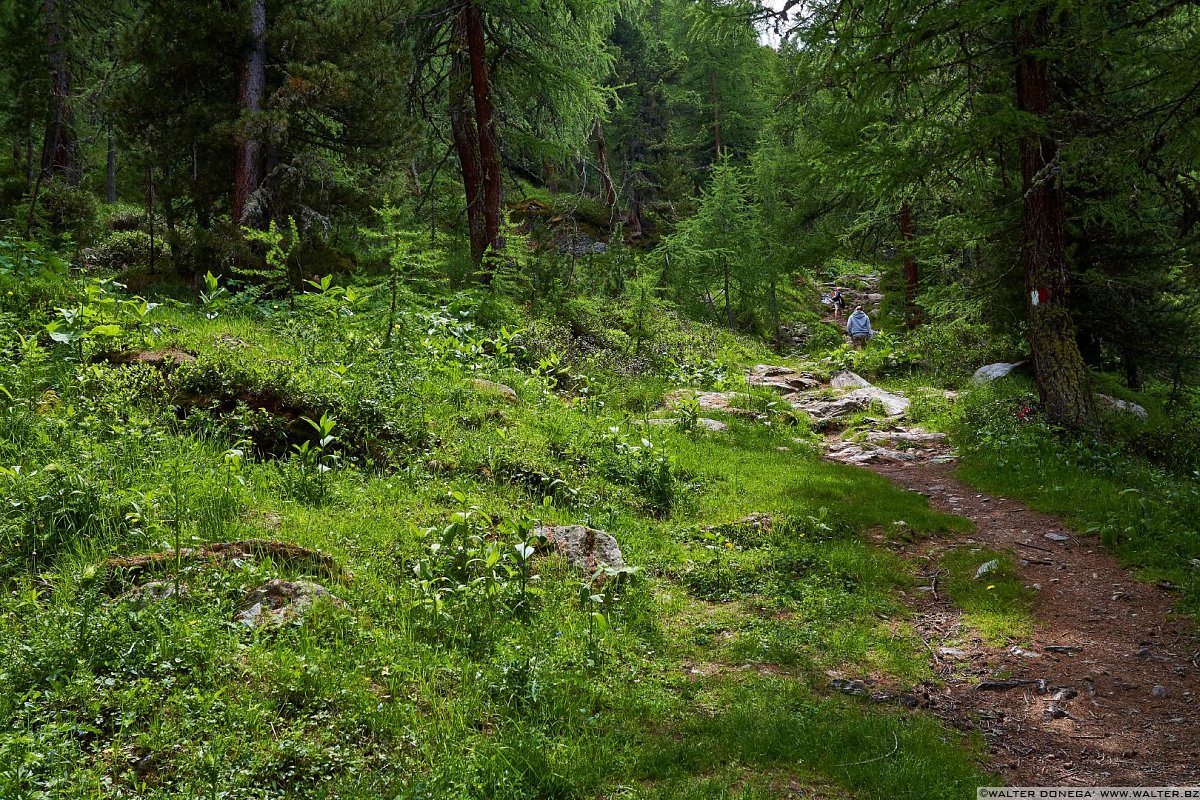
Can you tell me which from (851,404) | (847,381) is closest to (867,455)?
(851,404)

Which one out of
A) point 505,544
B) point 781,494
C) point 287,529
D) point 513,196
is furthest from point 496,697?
point 513,196

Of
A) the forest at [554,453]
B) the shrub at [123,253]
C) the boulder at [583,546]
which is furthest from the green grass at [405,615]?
the shrub at [123,253]

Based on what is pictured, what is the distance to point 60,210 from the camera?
14.4 m

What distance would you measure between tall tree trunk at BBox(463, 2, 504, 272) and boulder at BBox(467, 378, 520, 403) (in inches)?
203

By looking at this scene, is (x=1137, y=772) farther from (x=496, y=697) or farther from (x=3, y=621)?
(x=3, y=621)

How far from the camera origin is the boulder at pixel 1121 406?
12027 millimetres

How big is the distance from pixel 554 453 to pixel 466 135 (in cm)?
965

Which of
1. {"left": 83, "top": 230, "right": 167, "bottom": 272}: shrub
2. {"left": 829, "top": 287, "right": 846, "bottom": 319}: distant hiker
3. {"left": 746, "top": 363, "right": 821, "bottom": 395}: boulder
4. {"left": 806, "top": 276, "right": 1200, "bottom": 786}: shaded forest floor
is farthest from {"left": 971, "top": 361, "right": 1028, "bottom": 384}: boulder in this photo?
{"left": 829, "top": 287, "right": 846, "bottom": 319}: distant hiker

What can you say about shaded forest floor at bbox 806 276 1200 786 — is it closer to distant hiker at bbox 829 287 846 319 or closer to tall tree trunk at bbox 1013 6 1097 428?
tall tree trunk at bbox 1013 6 1097 428

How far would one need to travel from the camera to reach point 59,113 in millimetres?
16359

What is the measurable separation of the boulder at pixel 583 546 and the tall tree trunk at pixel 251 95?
954cm

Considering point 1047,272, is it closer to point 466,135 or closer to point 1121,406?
point 1121,406

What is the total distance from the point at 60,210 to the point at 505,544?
46.4 feet

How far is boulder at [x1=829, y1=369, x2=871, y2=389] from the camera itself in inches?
660
